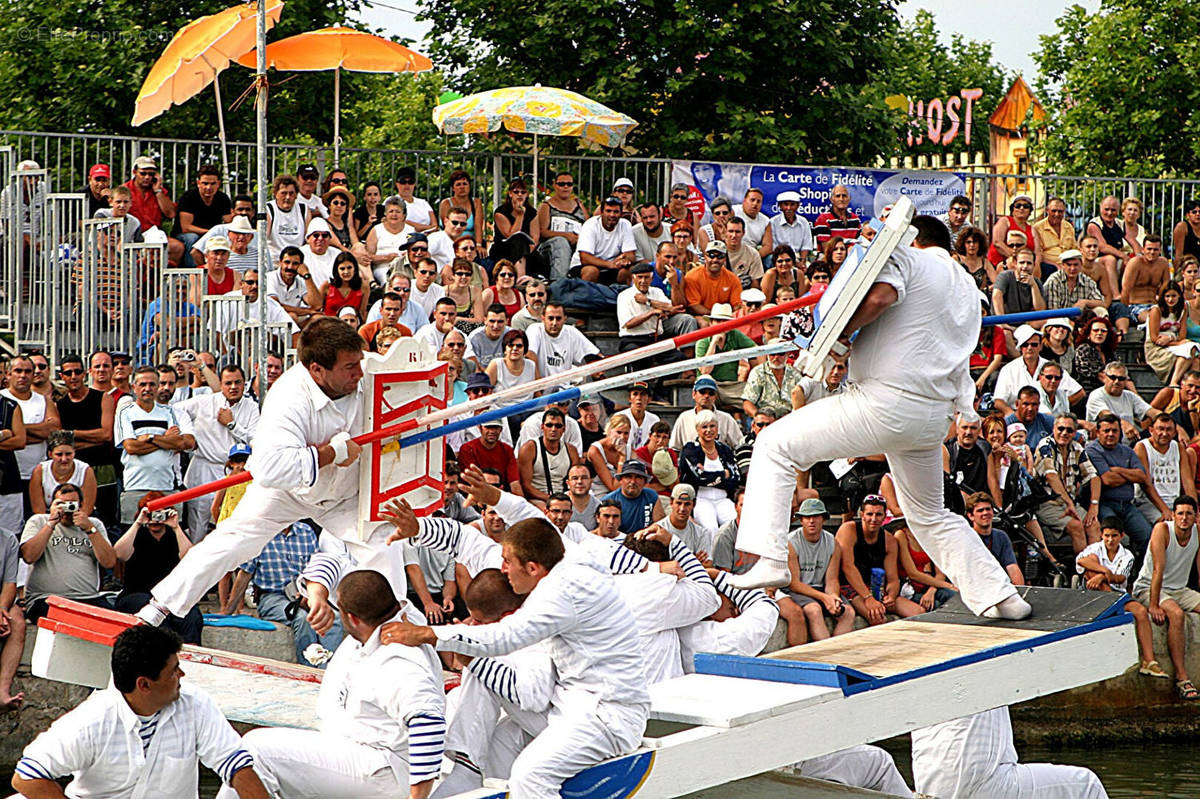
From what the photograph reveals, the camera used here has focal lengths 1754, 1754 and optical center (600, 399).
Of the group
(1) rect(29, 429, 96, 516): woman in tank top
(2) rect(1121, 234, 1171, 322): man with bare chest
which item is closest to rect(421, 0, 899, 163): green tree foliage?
(2) rect(1121, 234, 1171, 322): man with bare chest

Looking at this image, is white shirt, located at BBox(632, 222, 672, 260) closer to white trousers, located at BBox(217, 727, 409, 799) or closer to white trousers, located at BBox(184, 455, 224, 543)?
white trousers, located at BBox(184, 455, 224, 543)

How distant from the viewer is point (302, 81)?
79.3 feet

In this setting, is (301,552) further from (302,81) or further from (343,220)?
(302,81)

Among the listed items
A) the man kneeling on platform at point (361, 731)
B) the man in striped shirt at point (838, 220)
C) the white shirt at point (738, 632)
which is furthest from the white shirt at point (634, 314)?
the man kneeling on platform at point (361, 731)

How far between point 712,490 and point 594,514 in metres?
0.98

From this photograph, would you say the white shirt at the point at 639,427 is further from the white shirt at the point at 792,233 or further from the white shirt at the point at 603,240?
the white shirt at the point at 792,233

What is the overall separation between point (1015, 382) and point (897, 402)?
7.79m

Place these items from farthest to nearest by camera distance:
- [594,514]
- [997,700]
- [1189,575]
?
[1189,575] < [594,514] < [997,700]

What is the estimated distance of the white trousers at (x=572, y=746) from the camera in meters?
6.78

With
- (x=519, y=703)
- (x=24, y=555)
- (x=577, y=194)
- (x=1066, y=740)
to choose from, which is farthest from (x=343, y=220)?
(x=519, y=703)

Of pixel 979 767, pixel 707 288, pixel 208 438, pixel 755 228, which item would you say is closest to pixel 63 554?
pixel 208 438

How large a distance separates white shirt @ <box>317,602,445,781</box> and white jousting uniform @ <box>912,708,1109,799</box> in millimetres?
2806

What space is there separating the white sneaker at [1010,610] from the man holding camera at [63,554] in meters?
5.77

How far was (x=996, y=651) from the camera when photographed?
25.8ft
